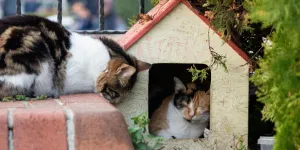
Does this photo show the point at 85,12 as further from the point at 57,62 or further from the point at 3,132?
the point at 3,132

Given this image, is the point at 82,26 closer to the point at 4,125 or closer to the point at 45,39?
the point at 45,39

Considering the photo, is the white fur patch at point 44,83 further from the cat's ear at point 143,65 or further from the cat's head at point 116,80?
the cat's ear at point 143,65

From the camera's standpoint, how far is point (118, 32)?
409 cm

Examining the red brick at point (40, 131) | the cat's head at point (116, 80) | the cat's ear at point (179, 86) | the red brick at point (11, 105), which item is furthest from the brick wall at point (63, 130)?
the cat's ear at point (179, 86)

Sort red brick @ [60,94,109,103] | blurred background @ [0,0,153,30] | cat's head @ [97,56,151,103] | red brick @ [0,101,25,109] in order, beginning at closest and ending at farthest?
red brick @ [0,101,25,109] < red brick @ [60,94,109,103] < cat's head @ [97,56,151,103] < blurred background @ [0,0,153,30]

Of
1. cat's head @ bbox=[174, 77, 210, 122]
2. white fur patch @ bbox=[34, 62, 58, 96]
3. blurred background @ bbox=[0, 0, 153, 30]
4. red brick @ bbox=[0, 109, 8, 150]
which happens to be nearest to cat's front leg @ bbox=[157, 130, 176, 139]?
cat's head @ bbox=[174, 77, 210, 122]

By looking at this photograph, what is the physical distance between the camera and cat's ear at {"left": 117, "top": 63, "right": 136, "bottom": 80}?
3.55 meters

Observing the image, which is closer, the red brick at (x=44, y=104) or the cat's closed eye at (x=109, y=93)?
the red brick at (x=44, y=104)

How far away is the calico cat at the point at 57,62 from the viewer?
132 inches

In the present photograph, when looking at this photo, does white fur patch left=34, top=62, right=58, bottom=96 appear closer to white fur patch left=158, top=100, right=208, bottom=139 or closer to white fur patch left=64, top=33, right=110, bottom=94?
→ white fur patch left=64, top=33, right=110, bottom=94

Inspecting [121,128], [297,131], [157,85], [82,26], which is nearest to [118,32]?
[157,85]

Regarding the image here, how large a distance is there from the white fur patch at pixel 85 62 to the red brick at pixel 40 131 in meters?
1.27

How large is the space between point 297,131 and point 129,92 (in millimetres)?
1618

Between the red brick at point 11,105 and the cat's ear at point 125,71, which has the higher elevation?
the cat's ear at point 125,71
